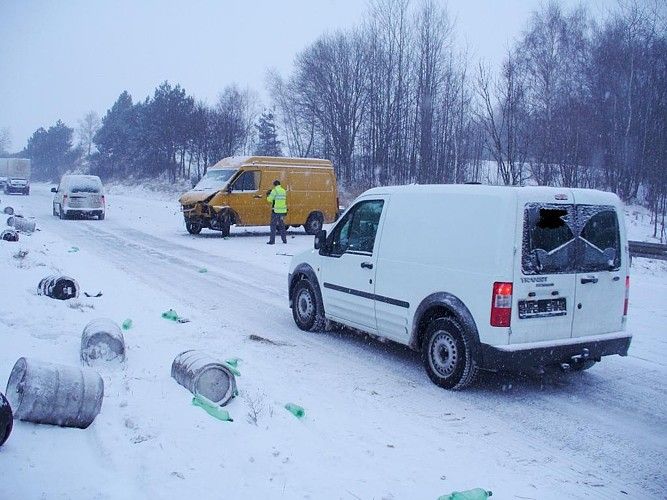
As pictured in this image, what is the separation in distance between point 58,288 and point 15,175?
54.2 meters

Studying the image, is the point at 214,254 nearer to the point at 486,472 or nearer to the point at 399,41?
the point at 486,472

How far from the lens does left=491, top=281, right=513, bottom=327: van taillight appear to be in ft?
16.9

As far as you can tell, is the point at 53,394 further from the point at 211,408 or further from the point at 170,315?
the point at 170,315

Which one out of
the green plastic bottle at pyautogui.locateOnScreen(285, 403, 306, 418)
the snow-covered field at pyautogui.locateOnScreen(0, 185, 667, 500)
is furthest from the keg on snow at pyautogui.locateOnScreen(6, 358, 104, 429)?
the green plastic bottle at pyautogui.locateOnScreen(285, 403, 306, 418)

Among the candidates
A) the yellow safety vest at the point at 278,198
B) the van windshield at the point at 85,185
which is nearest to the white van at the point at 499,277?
the yellow safety vest at the point at 278,198

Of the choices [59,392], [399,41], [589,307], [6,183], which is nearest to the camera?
[59,392]

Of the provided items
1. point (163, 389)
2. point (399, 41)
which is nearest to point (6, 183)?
point (399, 41)

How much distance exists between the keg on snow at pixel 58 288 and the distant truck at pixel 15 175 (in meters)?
45.9

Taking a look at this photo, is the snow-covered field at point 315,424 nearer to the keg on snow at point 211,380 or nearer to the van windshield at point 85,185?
the keg on snow at point 211,380

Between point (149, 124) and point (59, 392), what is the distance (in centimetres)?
6014

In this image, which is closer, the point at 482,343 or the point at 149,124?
the point at 482,343

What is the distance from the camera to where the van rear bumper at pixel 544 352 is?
522 centimetres

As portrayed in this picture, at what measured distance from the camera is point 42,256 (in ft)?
40.7

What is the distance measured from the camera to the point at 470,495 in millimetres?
3689
